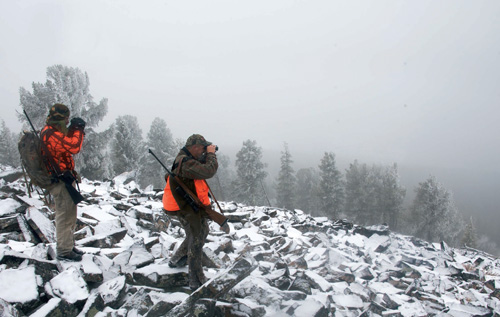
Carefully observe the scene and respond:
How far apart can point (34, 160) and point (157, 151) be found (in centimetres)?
3380

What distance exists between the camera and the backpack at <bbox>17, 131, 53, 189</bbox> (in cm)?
422

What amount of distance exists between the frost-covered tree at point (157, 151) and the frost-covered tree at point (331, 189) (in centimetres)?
2231

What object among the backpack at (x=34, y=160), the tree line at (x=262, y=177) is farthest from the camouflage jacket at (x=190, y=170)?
the tree line at (x=262, y=177)

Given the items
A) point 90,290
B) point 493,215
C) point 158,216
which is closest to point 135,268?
point 90,290

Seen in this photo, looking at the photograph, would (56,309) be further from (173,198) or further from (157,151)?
(157,151)

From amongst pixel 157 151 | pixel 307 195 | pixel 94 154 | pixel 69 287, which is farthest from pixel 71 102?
pixel 307 195

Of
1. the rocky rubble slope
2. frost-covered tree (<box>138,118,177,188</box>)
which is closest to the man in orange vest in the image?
the rocky rubble slope

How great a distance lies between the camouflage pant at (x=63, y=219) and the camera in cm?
443

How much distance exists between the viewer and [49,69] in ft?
67.5

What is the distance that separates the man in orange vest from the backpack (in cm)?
208

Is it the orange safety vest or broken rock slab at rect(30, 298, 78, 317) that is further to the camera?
the orange safety vest

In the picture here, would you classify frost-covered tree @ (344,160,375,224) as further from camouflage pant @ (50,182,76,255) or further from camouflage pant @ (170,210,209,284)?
camouflage pant @ (50,182,76,255)

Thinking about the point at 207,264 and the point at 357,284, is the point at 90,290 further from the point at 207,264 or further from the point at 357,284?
the point at 357,284

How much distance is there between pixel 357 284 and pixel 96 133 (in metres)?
23.4
